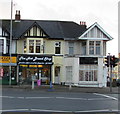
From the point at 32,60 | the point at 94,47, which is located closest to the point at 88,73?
the point at 94,47

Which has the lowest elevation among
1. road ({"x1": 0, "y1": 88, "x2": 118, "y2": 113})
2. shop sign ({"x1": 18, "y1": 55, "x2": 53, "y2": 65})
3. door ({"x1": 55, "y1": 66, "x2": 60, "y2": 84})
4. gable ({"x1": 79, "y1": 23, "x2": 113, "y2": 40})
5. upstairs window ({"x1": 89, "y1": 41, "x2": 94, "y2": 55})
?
road ({"x1": 0, "y1": 88, "x2": 118, "y2": 113})

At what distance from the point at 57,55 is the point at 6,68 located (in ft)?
21.5

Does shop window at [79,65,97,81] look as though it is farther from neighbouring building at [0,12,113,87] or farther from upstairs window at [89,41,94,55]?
upstairs window at [89,41,94,55]

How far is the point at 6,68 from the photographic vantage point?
123 feet

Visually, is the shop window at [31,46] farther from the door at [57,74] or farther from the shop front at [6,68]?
the door at [57,74]

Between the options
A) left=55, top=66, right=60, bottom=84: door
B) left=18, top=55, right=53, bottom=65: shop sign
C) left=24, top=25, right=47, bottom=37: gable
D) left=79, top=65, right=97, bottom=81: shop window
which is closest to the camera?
left=18, top=55, right=53, bottom=65: shop sign

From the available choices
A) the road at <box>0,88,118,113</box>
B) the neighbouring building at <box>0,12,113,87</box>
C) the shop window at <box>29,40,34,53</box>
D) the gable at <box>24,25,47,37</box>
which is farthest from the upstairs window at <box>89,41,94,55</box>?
the road at <box>0,88,118,113</box>

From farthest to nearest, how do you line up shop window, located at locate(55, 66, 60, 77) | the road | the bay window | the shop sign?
1. shop window, located at locate(55, 66, 60, 77)
2. the bay window
3. the shop sign
4. the road

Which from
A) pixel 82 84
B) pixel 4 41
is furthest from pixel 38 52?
pixel 82 84

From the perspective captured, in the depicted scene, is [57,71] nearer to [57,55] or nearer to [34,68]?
[57,55]

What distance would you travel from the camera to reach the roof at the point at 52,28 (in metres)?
38.5

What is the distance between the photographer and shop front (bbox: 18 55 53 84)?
36969 millimetres

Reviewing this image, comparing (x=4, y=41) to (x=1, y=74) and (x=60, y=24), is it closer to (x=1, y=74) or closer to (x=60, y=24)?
(x=1, y=74)

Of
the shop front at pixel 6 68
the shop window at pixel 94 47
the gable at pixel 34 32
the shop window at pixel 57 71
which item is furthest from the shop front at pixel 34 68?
the shop window at pixel 94 47
